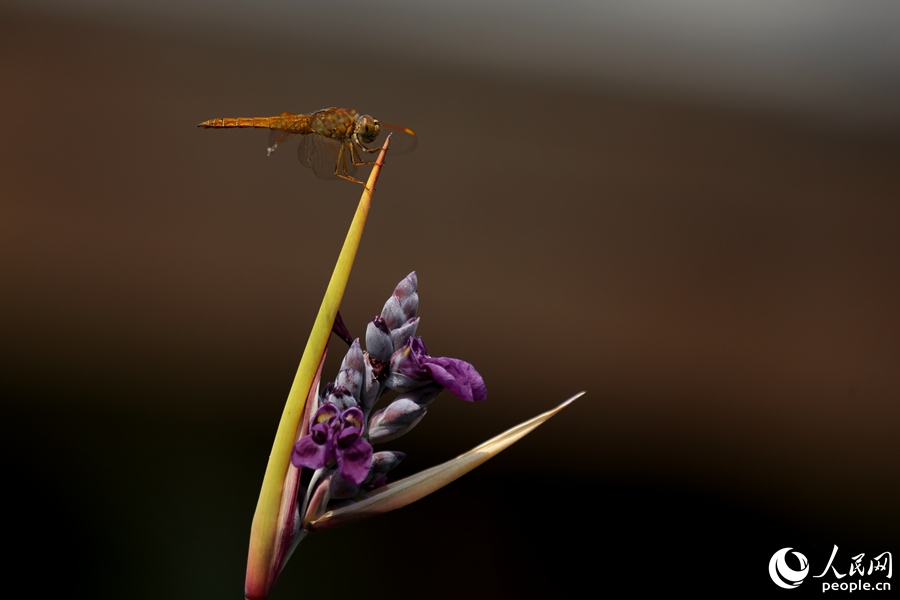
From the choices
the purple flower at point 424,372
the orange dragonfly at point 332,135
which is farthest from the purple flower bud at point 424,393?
the orange dragonfly at point 332,135

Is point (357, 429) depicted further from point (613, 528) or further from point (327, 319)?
point (613, 528)

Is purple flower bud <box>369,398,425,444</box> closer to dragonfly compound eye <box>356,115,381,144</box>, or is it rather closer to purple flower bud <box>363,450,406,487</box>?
purple flower bud <box>363,450,406,487</box>

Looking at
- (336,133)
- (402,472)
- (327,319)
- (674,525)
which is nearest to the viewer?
(327,319)

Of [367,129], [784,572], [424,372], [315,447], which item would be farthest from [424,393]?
[784,572]

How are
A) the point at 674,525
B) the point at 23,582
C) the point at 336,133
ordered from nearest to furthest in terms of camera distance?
the point at 336,133 → the point at 23,582 → the point at 674,525

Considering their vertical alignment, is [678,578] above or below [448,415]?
below

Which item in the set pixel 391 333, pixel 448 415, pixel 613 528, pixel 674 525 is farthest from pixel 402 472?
pixel 391 333

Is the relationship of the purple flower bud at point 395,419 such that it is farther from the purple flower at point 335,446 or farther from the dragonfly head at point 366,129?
the dragonfly head at point 366,129
